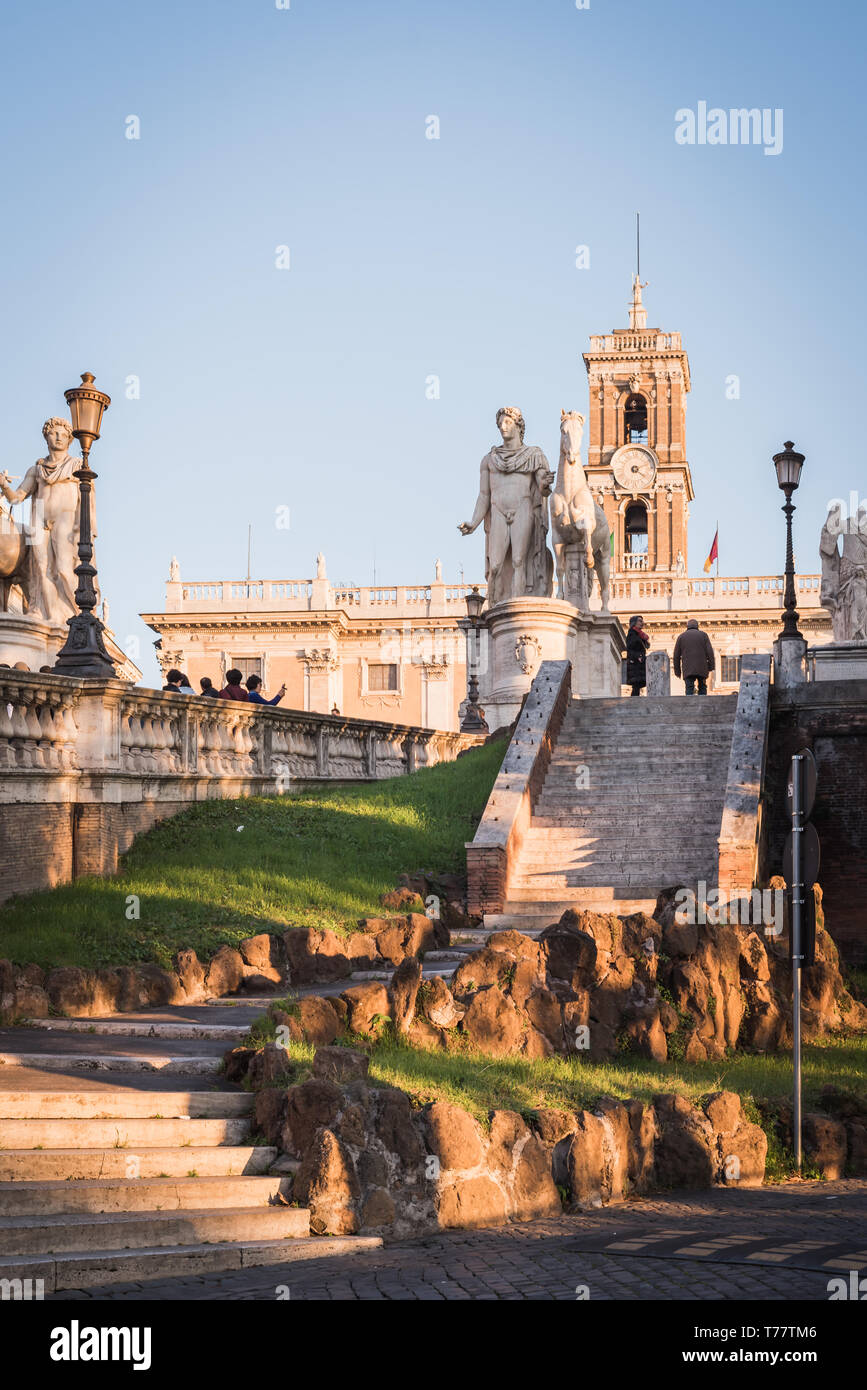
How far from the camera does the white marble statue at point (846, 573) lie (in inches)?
1390

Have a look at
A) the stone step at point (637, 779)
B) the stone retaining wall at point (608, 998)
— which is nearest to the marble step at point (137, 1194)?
the stone retaining wall at point (608, 998)

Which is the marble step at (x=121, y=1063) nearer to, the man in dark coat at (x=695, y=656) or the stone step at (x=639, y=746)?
the stone step at (x=639, y=746)

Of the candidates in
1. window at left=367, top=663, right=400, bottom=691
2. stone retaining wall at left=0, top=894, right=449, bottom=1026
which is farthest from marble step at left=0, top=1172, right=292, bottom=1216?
window at left=367, top=663, right=400, bottom=691

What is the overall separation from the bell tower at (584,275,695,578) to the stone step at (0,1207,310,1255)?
78.3m

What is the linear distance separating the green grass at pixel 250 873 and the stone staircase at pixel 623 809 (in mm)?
1120

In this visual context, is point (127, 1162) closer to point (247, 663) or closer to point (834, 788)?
point (834, 788)

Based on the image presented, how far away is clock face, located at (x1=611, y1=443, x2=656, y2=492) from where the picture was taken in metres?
85.9

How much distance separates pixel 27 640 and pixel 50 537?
1.77 meters

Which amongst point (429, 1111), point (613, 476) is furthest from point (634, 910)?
point (613, 476)

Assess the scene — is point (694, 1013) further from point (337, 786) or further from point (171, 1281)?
point (337, 786)

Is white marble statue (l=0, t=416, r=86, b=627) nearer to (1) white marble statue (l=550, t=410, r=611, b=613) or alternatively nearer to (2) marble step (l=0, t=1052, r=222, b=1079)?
(1) white marble statue (l=550, t=410, r=611, b=613)

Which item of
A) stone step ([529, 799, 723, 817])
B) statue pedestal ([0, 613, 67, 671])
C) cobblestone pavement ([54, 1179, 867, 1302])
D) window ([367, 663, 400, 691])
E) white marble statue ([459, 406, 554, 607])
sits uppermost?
window ([367, 663, 400, 691])

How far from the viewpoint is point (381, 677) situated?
77.6 metres

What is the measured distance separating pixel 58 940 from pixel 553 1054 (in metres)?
4.45
